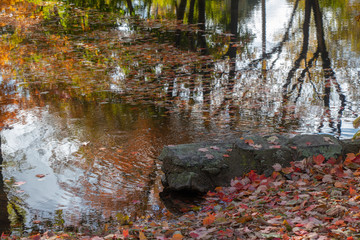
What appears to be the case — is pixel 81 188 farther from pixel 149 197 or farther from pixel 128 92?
pixel 128 92

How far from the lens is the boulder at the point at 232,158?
5.68m

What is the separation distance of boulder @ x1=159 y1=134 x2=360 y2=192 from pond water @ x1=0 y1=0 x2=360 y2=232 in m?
0.53

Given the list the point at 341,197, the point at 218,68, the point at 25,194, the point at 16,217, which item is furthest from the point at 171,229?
the point at 218,68

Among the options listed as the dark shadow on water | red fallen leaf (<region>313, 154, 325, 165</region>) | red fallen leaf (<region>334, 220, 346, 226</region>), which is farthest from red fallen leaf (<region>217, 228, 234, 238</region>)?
red fallen leaf (<region>313, 154, 325, 165</region>)

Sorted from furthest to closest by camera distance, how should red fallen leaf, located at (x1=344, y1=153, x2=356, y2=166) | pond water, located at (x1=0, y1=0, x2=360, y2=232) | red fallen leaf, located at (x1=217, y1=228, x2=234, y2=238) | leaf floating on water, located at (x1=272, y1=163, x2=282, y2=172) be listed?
pond water, located at (x1=0, y1=0, x2=360, y2=232), leaf floating on water, located at (x1=272, y1=163, x2=282, y2=172), red fallen leaf, located at (x1=344, y1=153, x2=356, y2=166), red fallen leaf, located at (x1=217, y1=228, x2=234, y2=238)

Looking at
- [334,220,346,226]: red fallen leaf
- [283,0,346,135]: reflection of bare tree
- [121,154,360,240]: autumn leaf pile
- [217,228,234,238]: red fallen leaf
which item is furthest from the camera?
[283,0,346,135]: reflection of bare tree

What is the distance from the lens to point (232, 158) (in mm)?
5863

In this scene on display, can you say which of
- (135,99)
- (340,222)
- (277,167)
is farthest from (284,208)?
(135,99)

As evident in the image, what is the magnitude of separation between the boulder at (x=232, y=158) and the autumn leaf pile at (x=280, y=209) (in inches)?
5.9

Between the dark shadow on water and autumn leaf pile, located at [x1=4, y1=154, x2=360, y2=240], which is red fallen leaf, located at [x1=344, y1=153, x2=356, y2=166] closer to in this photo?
autumn leaf pile, located at [x1=4, y1=154, x2=360, y2=240]

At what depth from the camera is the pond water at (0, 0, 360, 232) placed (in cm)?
605

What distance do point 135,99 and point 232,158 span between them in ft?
15.7

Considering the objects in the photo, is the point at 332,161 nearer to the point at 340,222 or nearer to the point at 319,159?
the point at 319,159

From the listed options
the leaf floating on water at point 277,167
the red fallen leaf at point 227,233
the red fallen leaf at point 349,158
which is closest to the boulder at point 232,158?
the leaf floating on water at point 277,167
